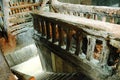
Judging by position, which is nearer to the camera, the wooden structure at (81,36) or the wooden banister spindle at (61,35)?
the wooden structure at (81,36)

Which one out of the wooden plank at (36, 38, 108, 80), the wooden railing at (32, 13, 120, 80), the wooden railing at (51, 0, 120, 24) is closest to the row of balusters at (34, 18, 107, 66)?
the wooden railing at (32, 13, 120, 80)

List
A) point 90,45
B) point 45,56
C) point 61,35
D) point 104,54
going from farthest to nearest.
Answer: point 45,56
point 61,35
point 90,45
point 104,54

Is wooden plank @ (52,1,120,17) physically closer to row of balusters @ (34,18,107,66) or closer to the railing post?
row of balusters @ (34,18,107,66)

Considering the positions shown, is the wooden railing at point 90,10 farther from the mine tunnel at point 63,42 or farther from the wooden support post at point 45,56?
the wooden support post at point 45,56

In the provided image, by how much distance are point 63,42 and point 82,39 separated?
28.1 inches

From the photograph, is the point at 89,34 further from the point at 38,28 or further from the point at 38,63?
the point at 38,63

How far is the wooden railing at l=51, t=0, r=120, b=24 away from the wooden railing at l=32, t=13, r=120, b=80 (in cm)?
96

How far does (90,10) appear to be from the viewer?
4.90m

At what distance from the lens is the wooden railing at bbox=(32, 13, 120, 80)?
2820mm

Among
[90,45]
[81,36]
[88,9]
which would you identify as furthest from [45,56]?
[90,45]

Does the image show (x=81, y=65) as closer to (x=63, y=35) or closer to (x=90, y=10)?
(x=63, y=35)

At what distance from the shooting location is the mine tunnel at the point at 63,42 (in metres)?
2.85

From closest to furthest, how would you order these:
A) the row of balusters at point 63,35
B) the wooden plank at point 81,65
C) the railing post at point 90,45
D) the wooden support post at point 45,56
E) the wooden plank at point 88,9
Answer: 1. the railing post at point 90,45
2. the wooden plank at point 81,65
3. the row of balusters at point 63,35
4. the wooden plank at point 88,9
5. the wooden support post at point 45,56

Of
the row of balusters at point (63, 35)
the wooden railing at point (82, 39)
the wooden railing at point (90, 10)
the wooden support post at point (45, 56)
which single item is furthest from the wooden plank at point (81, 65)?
the wooden railing at point (90, 10)
